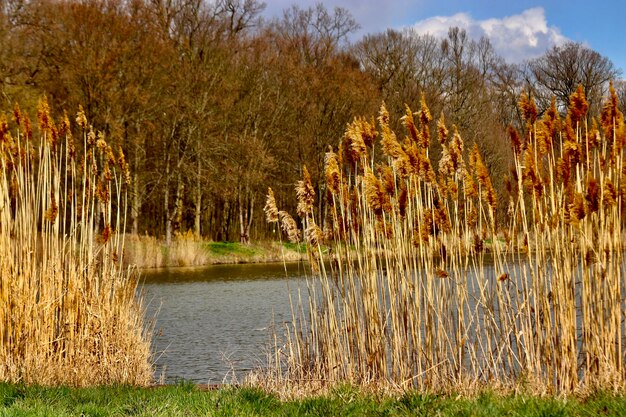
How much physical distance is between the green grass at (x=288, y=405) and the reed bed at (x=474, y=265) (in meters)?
0.78

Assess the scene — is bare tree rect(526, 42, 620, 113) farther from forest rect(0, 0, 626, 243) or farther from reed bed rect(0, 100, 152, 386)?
reed bed rect(0, 100, 152, 386)

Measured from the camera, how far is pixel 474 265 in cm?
613

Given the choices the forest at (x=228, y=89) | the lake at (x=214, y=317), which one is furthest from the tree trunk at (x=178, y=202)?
the lake at (x=214, y=317)

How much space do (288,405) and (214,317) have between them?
9.49 meters

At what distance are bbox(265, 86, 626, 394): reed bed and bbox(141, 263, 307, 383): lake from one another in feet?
2.30

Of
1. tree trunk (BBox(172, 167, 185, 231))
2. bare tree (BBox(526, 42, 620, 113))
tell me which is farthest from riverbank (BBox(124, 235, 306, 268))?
bare tree (BBox(526, 42, 620, 113))

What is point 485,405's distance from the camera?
4.60m

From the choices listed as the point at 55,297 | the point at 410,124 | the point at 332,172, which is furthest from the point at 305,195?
the point at 55,297

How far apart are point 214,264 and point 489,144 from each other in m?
13.0

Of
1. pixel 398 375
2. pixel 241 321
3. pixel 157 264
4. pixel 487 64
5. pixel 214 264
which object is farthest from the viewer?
pixel 487 64

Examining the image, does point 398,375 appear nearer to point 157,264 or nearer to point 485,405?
point 485,405

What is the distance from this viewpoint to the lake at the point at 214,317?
955 centimetres

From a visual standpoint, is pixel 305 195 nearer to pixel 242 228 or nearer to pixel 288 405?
pixel 288 405

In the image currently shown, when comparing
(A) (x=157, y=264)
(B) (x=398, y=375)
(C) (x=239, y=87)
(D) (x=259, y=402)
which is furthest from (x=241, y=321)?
(C) (x=239, y=87)
